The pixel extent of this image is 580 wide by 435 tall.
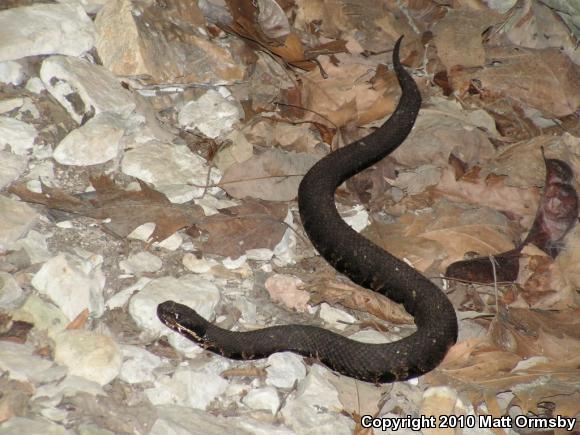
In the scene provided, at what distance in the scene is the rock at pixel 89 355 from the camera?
3344 millimetres

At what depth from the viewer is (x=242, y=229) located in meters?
4.50

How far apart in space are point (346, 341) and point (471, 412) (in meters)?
0.85

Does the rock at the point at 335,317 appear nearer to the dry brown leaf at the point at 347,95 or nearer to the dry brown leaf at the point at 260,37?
the dry brown leaf at the point at 347,95

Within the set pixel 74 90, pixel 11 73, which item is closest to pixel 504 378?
pixel 74 90

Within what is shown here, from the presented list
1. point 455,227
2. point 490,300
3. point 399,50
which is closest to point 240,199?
point 455,227

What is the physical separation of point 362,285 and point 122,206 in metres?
1.75

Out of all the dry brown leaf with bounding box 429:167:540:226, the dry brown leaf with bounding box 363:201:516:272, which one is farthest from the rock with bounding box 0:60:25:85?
the dry brown leaf with bounding box 429:167:540:226

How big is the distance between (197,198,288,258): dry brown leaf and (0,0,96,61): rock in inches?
68.5

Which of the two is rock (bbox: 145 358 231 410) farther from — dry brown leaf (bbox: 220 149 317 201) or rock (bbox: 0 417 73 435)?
dry brown leaf (bbox: 220 149 317 201)

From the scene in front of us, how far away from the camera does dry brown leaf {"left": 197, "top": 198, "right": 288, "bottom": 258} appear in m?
4.38

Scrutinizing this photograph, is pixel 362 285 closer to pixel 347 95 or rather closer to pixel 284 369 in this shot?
pixel 284 369

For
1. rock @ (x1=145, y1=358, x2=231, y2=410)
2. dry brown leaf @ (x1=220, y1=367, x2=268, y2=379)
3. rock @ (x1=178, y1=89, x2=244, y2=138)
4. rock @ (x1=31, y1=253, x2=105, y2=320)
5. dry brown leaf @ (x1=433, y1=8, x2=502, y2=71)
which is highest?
dry brown leaf @ (x1=433, y1=8, x2=502, y2=71)

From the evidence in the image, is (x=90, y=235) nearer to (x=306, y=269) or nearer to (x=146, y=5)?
(x=306, y=269)

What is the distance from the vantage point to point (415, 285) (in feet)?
14.9
